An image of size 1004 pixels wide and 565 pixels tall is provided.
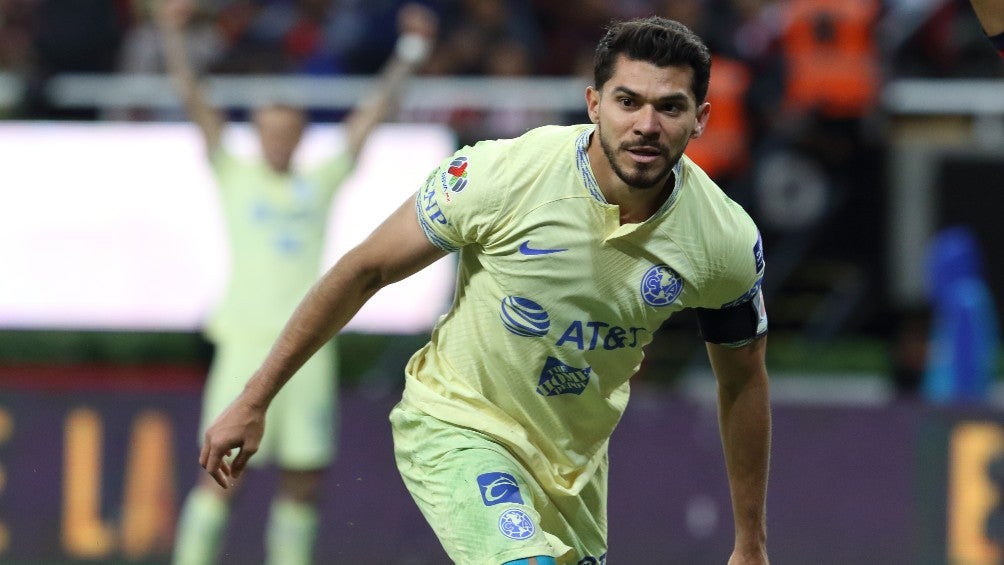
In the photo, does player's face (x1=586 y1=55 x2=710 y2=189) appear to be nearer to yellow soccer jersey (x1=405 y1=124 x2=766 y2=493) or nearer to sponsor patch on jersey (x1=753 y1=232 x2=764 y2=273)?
yellow soccer jersey (x1=405 y1=124 x2=766 y2=493)

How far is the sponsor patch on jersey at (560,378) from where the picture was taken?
4.60 metres

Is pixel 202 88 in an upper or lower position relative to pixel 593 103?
upper

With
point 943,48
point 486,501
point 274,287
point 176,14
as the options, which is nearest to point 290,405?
point 274,287

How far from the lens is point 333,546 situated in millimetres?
9883

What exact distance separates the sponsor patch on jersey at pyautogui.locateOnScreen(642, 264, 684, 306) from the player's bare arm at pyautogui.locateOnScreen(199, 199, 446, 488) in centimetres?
57

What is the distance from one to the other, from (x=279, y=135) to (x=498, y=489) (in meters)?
4.86

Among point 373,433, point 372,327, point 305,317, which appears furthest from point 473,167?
point 372,327

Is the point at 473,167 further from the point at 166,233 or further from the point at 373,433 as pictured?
the point at 166,233

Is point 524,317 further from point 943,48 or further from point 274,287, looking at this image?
point 943,48

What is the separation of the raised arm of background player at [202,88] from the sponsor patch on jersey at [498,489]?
4856mm

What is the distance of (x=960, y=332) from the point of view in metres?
9.84

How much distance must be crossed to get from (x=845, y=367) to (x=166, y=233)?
466 cm

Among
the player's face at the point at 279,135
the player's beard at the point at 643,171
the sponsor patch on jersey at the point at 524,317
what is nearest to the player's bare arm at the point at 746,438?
the sponsor patch on jersey at the point at 524,317

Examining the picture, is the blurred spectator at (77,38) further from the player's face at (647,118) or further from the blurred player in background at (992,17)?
the blurred player in background at (992,17)
